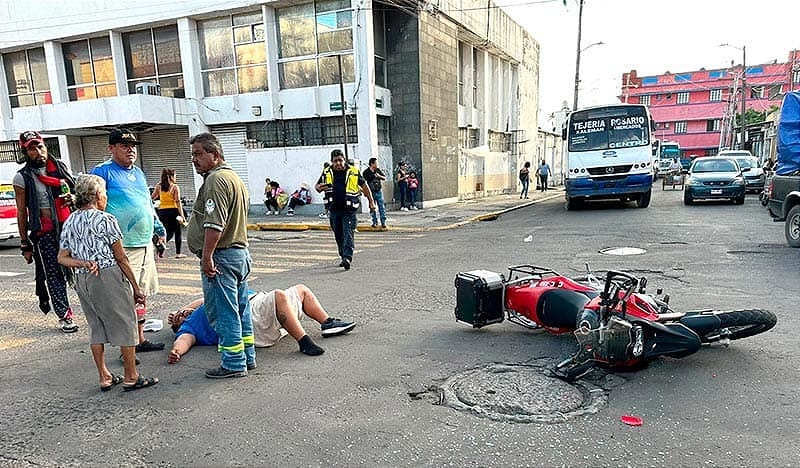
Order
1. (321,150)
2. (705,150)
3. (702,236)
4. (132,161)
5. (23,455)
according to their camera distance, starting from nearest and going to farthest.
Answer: (23,455) < (132,161) < (702,236) < (321,150) < (705,150)

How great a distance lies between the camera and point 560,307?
454 centimetres

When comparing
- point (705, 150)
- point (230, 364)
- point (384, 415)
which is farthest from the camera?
point (705, 150)

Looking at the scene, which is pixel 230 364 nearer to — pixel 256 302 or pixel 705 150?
pixel 256 302

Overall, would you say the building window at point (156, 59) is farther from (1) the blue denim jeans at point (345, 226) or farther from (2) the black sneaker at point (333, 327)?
(2) the black sneaker at point (333, 327)

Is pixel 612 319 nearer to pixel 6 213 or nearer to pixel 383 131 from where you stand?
pixel 6 213

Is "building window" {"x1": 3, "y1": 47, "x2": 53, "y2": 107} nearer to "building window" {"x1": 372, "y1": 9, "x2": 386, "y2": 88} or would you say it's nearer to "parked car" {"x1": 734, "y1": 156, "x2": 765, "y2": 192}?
"building window" {"x1": 372, "y1": 9, "x2": 386, "y2": 88}

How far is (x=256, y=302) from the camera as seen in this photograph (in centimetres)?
477

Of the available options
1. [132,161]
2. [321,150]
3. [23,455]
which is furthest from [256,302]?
[321,150]

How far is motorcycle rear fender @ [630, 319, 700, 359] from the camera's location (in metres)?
3.77

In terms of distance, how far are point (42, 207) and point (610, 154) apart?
1524 centimetres

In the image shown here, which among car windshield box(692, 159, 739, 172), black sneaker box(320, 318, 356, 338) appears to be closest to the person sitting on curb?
black sneaker box(320, 318, 356, 338)

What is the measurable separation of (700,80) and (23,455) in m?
88.3

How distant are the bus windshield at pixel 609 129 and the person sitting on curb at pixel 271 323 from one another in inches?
543

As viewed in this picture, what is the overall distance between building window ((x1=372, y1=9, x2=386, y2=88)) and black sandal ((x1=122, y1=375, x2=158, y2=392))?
647 inches
